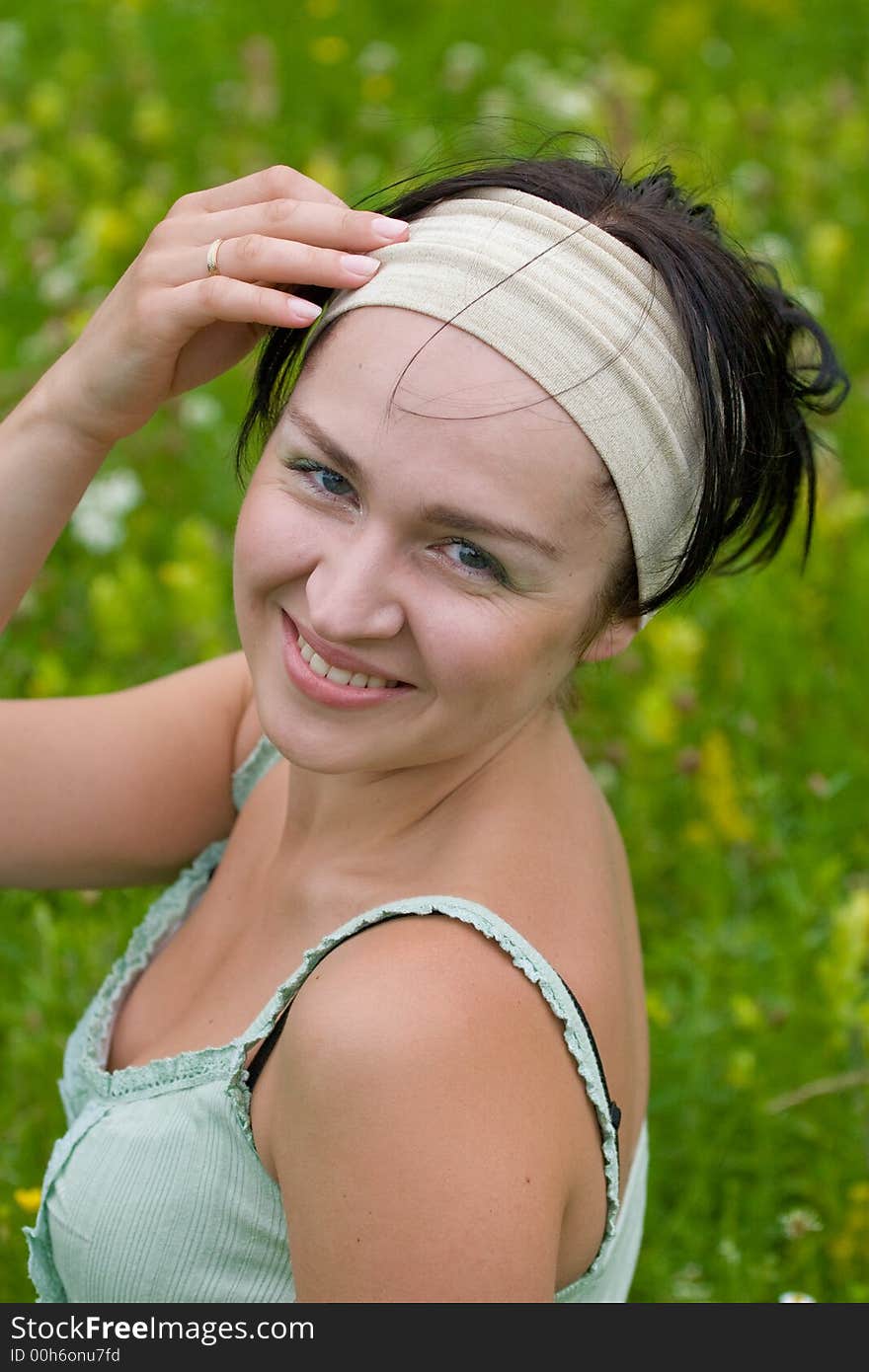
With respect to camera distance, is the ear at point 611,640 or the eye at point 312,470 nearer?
the eye at point 312,470

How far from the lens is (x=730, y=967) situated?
9.03 feet

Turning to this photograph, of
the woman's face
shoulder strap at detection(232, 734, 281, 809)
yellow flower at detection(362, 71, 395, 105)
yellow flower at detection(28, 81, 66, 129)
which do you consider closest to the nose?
the woman's face

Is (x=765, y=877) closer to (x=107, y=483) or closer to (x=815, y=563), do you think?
(x=815, y=563)

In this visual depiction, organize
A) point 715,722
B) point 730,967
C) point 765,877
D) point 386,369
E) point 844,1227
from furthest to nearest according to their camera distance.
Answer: point 715,722
point 765,877
point 730,967
point 844,1227
point 386,369

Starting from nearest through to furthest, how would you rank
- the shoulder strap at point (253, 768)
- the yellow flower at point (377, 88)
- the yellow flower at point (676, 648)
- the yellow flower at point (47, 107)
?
the shoulder strap at point (253, 768) → the yellow flower at point (676, 648) → the yellow flower at point (47, 107) → the yellow flower at point (377, 88)

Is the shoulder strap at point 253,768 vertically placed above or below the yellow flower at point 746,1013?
above

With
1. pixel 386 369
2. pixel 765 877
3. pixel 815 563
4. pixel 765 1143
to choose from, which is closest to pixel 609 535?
pixel 386 369

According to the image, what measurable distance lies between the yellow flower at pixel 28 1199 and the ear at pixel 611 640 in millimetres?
1156

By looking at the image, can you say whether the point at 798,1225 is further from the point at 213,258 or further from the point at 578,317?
the point at 213,258

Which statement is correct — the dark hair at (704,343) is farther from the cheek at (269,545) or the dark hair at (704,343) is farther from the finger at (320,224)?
the cheek at (269,545)

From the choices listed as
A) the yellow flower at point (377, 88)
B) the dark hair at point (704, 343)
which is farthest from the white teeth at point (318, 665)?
the yellow flower at point (377, 88)

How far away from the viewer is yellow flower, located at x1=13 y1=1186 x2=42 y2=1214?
2223mm

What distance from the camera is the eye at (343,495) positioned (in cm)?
148

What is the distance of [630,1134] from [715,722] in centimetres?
153
